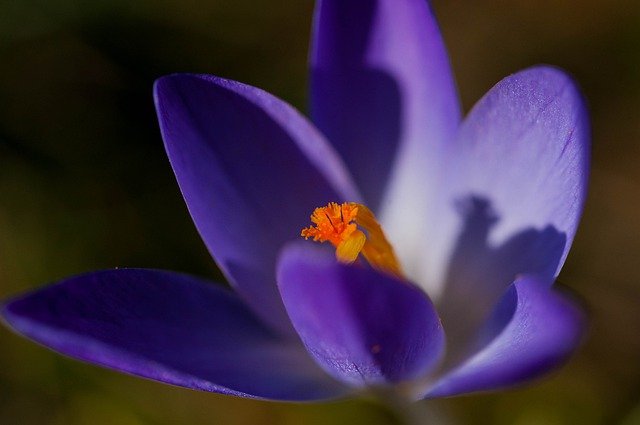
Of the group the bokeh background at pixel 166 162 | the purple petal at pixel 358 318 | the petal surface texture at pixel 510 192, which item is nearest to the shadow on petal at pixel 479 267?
the petal surface texture at pixel 510 192

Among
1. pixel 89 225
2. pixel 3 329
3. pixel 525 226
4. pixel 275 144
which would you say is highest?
pixel 275 144

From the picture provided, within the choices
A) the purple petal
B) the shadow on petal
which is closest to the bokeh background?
the shadow on petal

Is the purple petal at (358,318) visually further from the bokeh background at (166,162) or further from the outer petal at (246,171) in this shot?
the bokeh background at (166,162)

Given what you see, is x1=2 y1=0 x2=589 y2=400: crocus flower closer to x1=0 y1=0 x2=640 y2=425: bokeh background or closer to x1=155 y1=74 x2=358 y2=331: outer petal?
x1=155 y1=74 x2=358 y2=331: outer petal

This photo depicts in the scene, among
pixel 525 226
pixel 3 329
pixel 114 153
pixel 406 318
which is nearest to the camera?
pixel 406 318

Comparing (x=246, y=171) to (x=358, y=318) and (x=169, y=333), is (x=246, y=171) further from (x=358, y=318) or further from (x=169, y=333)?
(x=358, y=318)

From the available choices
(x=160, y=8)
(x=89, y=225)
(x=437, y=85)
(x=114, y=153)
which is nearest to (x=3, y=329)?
(x=89, y=225)

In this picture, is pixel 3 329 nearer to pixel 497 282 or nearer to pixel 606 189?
pixel 497 282
